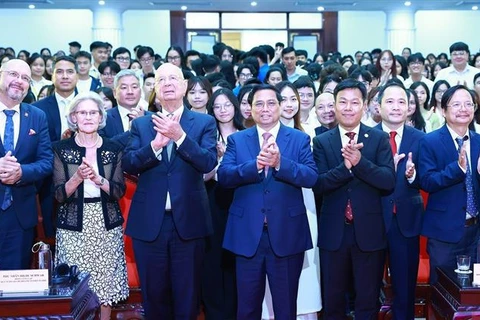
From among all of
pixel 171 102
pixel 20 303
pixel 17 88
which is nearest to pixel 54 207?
pixel 17 88

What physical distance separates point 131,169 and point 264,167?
0.62m

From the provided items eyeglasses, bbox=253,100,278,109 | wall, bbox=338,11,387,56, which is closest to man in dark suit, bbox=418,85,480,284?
eyeglasses, bbox=253,100,278,109

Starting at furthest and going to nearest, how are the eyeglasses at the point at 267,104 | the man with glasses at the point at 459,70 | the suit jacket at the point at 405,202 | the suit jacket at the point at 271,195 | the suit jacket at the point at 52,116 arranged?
the man with glasses at the point at 459,70 < the suit jacket at the point at 52,116 < the suit jacket at the point at 405,202 < the eyeglasses at the point at 267,104 < the suit jacket at the point at 271,195

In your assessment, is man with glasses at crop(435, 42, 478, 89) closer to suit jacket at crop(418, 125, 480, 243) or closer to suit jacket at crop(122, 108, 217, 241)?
suit jacket at crop(418, 125, 480, 243)

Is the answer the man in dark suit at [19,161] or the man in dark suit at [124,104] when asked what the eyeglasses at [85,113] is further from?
the man in dark suit at [124,104]

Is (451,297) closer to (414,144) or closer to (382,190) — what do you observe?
(382,190)

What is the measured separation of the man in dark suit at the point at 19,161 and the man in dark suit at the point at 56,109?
464 mm

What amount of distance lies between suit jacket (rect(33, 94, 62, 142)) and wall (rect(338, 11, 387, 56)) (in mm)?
13445

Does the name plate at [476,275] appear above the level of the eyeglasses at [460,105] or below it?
below

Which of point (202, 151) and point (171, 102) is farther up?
point (171, 102)

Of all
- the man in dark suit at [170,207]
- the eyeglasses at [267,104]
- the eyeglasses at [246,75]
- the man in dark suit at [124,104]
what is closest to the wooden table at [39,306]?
the man in dark suit at [170,207]

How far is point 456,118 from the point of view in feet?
11.8

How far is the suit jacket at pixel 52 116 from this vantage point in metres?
4.38

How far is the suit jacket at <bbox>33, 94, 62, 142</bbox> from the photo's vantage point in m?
4.38
